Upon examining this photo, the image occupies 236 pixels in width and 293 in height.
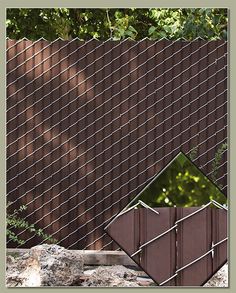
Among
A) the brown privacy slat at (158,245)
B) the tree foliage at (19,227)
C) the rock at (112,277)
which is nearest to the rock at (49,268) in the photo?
the rock at (112,277)

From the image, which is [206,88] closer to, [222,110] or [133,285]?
[222,110]

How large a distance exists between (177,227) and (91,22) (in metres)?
3.33

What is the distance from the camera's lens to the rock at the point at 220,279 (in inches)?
199

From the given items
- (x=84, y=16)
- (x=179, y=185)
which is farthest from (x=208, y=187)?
(x=84, y=16)

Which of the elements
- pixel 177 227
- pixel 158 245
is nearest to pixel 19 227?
pixel 158 245

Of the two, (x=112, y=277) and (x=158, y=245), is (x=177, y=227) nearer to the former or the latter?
(x=158, y=245)

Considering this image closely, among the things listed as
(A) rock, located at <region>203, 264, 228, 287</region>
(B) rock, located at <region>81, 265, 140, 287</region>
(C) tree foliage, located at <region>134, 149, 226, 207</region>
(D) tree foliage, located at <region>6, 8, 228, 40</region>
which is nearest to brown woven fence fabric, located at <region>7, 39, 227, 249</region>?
(B) rock, located at <region>81, 265, 140, 287</region>

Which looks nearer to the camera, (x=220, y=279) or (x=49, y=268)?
(x=49, y=268)

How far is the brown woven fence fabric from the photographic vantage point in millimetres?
5254

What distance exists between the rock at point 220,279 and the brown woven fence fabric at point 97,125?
55 cm

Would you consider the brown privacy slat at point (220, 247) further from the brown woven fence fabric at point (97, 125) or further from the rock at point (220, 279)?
the brown woven fence fabric at point (97, 125)

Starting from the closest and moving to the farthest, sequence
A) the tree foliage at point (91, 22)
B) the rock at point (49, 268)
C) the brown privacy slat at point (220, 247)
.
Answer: the rock at point (49, 268) → the brown privacy slat at point (220, 247) → the tree foliage at point (91, 22)

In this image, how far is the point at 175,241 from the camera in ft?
16.2

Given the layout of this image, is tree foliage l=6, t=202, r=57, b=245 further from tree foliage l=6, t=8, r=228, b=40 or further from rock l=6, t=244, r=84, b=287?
tree foliage l=6, t=8, r=228, b=40
